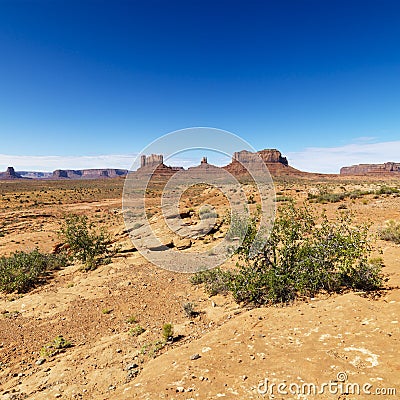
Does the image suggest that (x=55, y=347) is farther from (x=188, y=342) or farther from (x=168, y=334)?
(x=188, y=342)

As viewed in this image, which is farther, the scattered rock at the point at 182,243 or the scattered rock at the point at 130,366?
the scattered rock at the point at 182,243

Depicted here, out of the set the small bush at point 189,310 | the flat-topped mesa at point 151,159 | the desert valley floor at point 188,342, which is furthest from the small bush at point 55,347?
the flat-topped mesa at point 151,159

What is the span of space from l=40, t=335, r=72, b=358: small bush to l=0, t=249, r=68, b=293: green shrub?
518 centimetres

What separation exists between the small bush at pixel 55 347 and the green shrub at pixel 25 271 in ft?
17.0

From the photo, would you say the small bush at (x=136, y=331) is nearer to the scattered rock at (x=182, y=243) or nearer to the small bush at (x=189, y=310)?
the small bush at (x=189, y=310)

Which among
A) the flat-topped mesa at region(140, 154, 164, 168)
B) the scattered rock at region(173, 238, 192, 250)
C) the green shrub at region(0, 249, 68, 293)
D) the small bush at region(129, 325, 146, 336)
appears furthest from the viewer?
the scattered rock at region(173, 238, 192, 250)

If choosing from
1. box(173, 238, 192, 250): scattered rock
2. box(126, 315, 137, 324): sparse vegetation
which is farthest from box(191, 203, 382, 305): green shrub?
box(173, 238, 192, 250): scattered rock

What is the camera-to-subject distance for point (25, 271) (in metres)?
12.2

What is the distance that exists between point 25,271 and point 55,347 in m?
6.90

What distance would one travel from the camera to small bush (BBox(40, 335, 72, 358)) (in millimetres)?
6527

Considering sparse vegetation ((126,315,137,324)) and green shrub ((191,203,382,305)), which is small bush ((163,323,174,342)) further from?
green shrub ((191,203,382,305))

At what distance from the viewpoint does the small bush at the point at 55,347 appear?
6527 mm

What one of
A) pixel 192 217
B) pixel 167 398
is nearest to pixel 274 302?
pixel 167 398

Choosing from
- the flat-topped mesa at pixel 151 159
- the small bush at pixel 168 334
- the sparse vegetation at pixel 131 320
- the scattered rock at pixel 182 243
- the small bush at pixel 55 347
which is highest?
the flat-topped mesa at pixel 151 159
